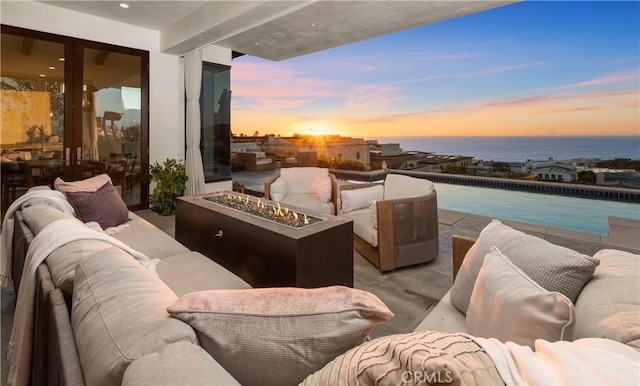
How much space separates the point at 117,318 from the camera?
2.53ft

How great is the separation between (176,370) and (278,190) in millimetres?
3544

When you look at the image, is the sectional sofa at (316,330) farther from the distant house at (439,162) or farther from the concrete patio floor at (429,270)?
the distant house at (439,162)

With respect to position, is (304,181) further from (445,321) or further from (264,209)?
(445,321)

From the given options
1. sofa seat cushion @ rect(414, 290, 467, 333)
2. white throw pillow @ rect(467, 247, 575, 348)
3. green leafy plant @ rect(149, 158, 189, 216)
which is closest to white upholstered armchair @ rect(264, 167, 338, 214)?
green leafy plant @ rect(149, 158, 189, 216)

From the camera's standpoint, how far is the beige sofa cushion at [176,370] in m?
0.56

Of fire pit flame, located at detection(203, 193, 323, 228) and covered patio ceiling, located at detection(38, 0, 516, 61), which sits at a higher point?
covered patio ceiling, located at detection(38, 0, 516, 61)

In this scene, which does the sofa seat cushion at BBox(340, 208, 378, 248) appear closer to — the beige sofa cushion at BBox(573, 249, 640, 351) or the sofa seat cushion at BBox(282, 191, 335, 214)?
the sofa seat cushion at BBox(282, 191, 335, 214)

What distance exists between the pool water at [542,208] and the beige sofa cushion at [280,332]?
456 centimetres

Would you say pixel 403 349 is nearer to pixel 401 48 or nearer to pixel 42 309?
pixel 42 309

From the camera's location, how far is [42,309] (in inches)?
41.4

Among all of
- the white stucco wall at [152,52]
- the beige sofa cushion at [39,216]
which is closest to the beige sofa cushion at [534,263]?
the beige sofa cushion at [39,216]

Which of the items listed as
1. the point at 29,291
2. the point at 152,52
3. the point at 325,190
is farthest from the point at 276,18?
the point at 29,291

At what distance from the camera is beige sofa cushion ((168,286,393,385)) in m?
0.73
